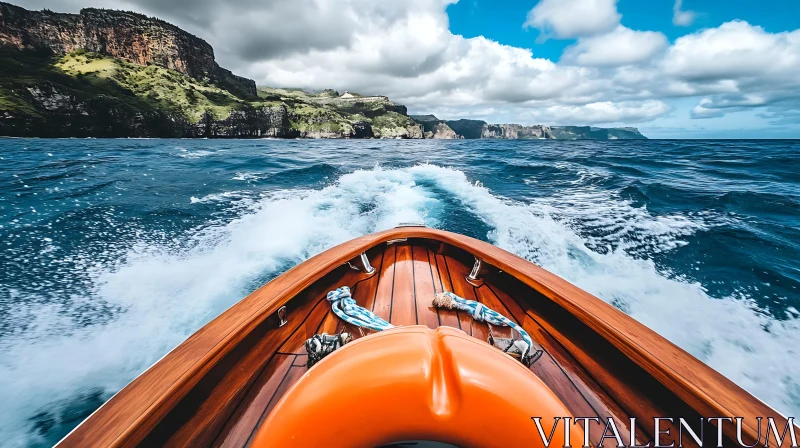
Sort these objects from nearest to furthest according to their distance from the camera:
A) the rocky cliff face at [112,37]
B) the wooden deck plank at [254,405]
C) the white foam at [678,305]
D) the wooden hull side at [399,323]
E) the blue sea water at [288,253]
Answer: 1. the wooden hull side at [399,323]
2. the wooden deck plank at [254,405]
3. the blue sea water at [288,253]
4. the white foam at [678,305]
5. the rocky cliff face at [112,37]

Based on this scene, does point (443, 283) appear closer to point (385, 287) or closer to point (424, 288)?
point (424, 288)

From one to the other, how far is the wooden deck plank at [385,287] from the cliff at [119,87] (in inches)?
2021

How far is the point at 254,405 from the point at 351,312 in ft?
2.22

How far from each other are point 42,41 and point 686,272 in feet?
340

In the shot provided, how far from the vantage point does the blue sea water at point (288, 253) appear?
2.32m

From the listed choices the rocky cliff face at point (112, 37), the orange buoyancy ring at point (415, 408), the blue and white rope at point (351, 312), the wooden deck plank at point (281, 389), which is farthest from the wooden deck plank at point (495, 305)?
the rocky cliff face at point (112, 37)

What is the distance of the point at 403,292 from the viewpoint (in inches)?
87.6

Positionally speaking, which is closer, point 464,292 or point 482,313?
point 482,313

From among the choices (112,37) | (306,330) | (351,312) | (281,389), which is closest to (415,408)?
(281,389)

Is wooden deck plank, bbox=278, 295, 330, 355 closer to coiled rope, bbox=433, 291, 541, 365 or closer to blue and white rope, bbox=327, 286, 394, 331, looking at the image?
blue and white rope, bbox=327, 286, 394, 331

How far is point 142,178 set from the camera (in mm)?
8383

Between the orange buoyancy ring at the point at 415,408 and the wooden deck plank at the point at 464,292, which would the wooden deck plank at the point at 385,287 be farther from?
the orange buoyancy ring at the point at 415,408

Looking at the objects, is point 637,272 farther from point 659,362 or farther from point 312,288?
point 312,288

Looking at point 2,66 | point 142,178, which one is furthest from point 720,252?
point 2,66
